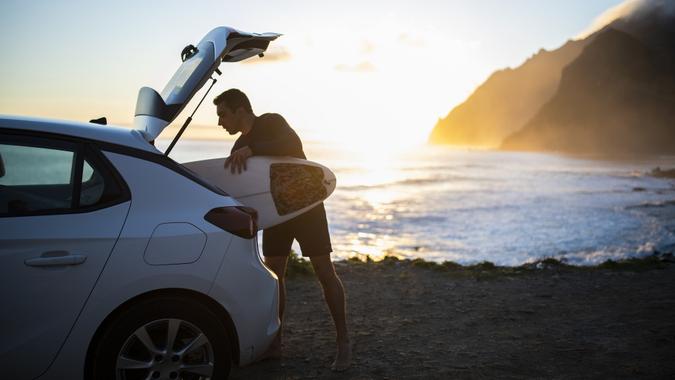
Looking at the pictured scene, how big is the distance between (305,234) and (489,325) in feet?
7.90

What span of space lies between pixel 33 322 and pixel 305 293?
4.24 metres

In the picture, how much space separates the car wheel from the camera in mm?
2580

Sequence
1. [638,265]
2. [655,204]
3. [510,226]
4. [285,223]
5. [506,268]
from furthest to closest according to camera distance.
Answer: [655,204] < [510,226] < [506,268] < [638,265] < [285,223]

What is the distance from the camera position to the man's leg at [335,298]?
398 cm

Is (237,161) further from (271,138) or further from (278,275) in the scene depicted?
(278,275)

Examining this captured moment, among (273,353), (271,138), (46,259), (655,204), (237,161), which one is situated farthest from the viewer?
(655,204)

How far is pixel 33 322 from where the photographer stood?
2447 millimetres

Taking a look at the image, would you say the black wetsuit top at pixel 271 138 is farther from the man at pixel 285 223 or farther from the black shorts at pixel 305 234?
the black shorts at pixel 305 234

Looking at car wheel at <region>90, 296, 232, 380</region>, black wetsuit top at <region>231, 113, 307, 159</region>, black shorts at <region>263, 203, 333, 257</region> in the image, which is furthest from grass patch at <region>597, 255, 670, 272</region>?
car wheel at <region>90, 296, 232, 380</region>

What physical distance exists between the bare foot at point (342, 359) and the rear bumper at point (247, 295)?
116 cm

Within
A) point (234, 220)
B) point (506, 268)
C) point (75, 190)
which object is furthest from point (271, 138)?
point (506, 268)

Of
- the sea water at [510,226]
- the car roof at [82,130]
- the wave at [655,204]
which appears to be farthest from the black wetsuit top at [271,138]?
the wave at [655,204]

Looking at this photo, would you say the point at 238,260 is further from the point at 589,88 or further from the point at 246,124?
the point at 589,88

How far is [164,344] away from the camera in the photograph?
8.95 feet
